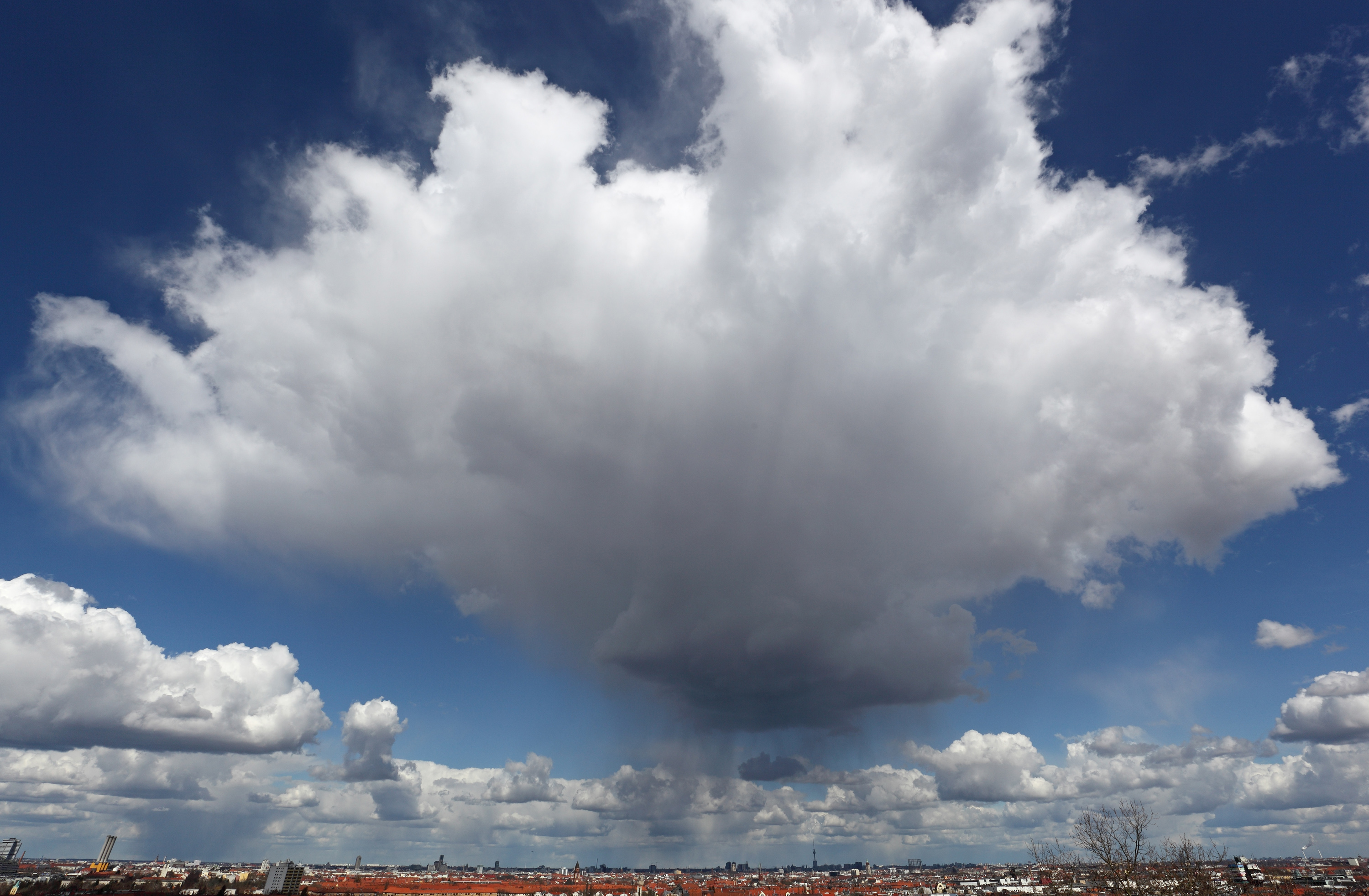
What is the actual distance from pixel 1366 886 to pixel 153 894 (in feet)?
1173

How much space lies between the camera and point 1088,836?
3105 inches

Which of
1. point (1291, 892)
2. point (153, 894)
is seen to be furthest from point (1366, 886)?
point (153, 894)

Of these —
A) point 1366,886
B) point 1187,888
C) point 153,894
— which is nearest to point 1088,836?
point 1187,888

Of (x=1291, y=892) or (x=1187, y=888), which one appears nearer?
(x=1187, y=888)

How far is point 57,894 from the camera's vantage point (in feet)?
620

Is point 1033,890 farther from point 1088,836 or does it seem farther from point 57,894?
point 57,894

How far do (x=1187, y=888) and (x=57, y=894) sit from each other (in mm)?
275536

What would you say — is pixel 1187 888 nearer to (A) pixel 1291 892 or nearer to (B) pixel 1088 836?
(B) pixel 1088 836

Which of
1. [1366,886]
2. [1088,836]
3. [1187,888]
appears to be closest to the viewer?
[1187,888]

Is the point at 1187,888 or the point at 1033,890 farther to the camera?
the point at 1033,890

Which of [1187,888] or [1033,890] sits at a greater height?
[1187,888]

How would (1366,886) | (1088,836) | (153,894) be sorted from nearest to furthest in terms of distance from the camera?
(1088,836), (1366,886), (153,894)

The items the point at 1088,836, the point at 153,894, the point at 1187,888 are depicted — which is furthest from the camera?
the point at 153,894

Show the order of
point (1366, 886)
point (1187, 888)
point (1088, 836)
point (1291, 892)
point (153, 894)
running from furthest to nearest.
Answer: point (153, 894) → point (1366, 886) → point (1291, 892) → point (1088, 836) → point (1187, 888)
